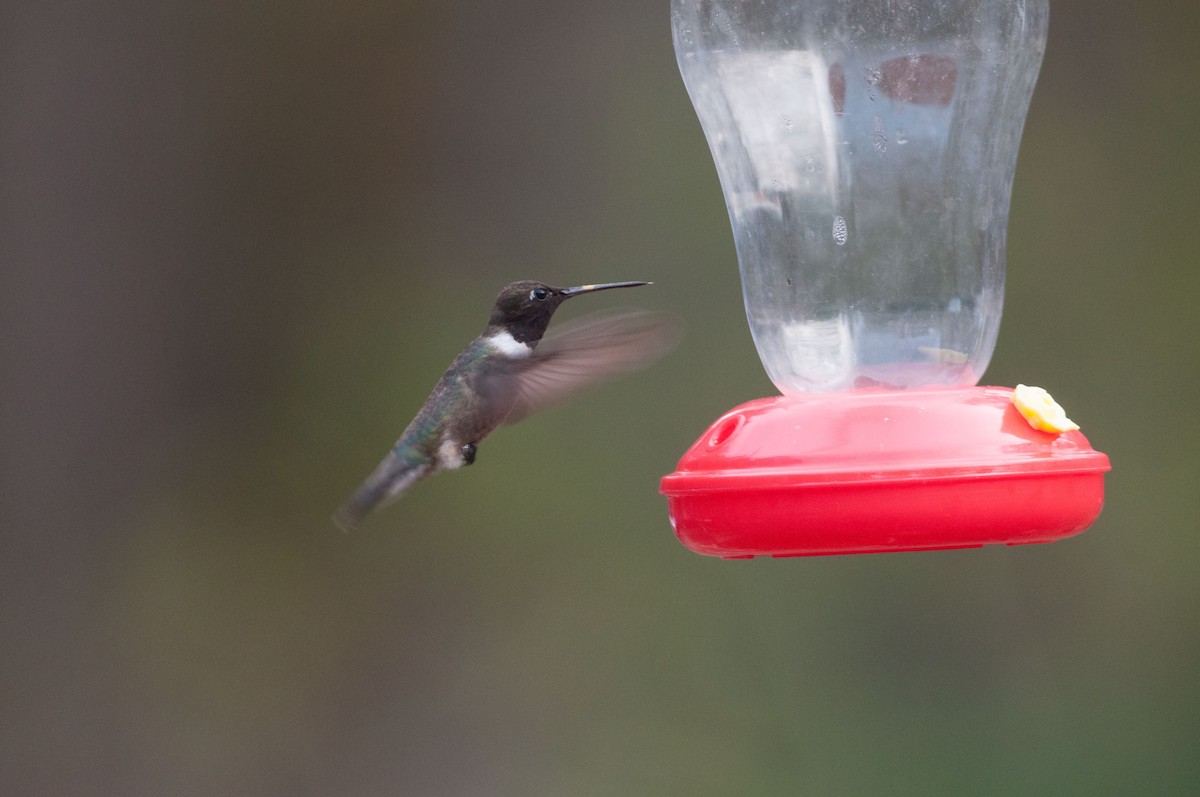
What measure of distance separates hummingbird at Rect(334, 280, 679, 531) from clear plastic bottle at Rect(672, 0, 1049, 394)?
0.33 m

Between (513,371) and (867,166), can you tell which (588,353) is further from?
(867,166)

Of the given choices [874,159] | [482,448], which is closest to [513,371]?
[874,159]

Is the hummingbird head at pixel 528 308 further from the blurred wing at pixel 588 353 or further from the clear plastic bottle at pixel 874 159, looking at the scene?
the clear plastic bottle at pixel 874 159

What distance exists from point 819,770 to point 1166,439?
1.76 metres

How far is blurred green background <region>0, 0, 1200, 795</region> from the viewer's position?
17.0ft

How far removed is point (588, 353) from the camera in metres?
2.59

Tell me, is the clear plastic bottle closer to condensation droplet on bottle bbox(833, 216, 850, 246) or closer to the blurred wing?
condensation droplet on bottle bbox(833, 216, 850, 246)

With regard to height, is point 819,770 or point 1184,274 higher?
point 1184,274

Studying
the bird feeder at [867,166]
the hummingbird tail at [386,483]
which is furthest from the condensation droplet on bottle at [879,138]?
the hummingbird tail at [386,483]

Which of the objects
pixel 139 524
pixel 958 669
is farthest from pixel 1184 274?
pixel 139 524

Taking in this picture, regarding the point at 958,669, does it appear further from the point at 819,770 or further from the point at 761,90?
the point at 761,90

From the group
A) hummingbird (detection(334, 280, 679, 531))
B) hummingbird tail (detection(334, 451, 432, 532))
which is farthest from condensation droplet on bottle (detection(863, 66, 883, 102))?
hummingbird tail (detection(334, 451, 432, 532))

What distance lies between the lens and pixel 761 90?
252 cm

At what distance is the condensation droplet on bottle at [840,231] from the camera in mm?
2559
